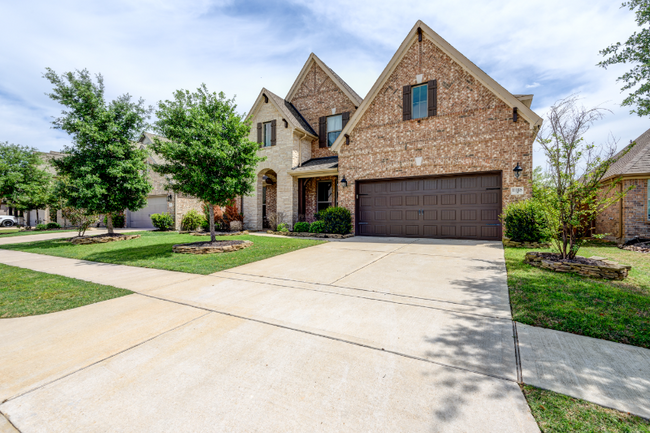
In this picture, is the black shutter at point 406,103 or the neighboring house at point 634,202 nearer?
the neighboring house at point 634,202

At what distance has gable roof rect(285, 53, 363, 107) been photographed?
15172mm

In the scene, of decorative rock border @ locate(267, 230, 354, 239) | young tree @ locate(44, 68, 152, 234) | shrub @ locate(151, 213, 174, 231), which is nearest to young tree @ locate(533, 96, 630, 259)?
decorative rock border @ locate(267, 230, 354, 239)

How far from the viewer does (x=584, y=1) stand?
22.4ft

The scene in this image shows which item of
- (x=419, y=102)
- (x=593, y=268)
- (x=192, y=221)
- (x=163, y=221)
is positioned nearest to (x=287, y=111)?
(x=419, y=102)

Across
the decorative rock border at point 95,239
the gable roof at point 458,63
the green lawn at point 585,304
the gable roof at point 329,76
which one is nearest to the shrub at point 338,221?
the gable roof at point 458,63

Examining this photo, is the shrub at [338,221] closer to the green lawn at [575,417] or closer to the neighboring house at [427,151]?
the neighboring house at [427,151]

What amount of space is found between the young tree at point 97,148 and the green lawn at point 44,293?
6.31m

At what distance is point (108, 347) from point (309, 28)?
32.3ft

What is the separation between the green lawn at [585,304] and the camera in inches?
121

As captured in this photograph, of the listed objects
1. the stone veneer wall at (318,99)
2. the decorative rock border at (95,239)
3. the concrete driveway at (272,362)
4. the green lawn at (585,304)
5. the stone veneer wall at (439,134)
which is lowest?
the concrete driveway at (272,362)

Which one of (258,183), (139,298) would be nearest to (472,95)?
(258,183)

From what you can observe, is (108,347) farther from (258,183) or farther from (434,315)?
(258,183)

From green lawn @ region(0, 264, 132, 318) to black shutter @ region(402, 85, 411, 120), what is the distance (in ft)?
37.1

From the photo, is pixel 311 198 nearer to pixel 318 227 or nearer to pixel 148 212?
pixel 318 227
